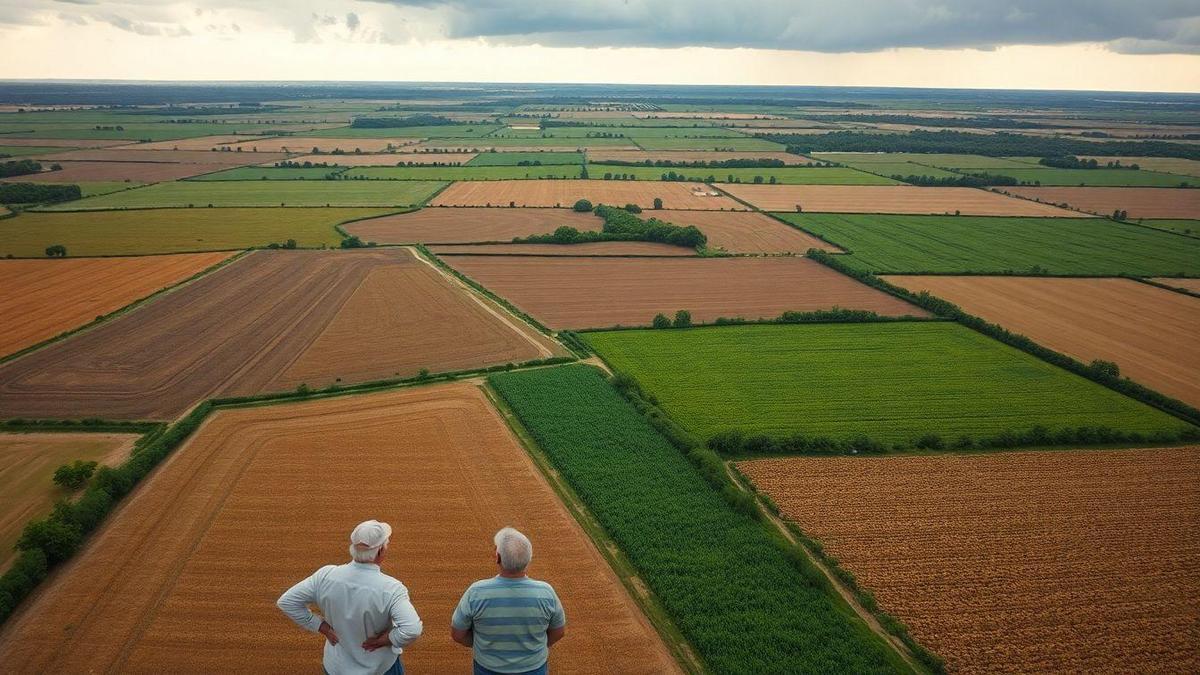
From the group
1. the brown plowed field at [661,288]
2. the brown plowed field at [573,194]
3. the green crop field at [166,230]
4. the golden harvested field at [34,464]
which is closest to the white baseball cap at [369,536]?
the golden harvested field at [34,464]

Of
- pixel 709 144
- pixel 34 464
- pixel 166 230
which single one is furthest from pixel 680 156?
pixel 34 464

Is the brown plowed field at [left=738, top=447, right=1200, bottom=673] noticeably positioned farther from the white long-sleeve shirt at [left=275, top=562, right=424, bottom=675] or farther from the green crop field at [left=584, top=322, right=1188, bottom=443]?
the white long-sleeve shirt at [left=275, top=562, right=424, bottom=675]

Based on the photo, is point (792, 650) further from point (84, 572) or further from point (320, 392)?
point (320, 392)

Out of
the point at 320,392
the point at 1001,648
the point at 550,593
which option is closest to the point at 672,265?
the point at 320,392

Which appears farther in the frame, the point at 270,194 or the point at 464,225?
the point at 270,194

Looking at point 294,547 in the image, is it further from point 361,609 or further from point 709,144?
point 709,144

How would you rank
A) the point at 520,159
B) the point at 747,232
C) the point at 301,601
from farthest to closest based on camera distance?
the point at 520,159 < the point at 747,232 < the point at 301,601

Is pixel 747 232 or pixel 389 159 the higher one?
pixel 389 159
